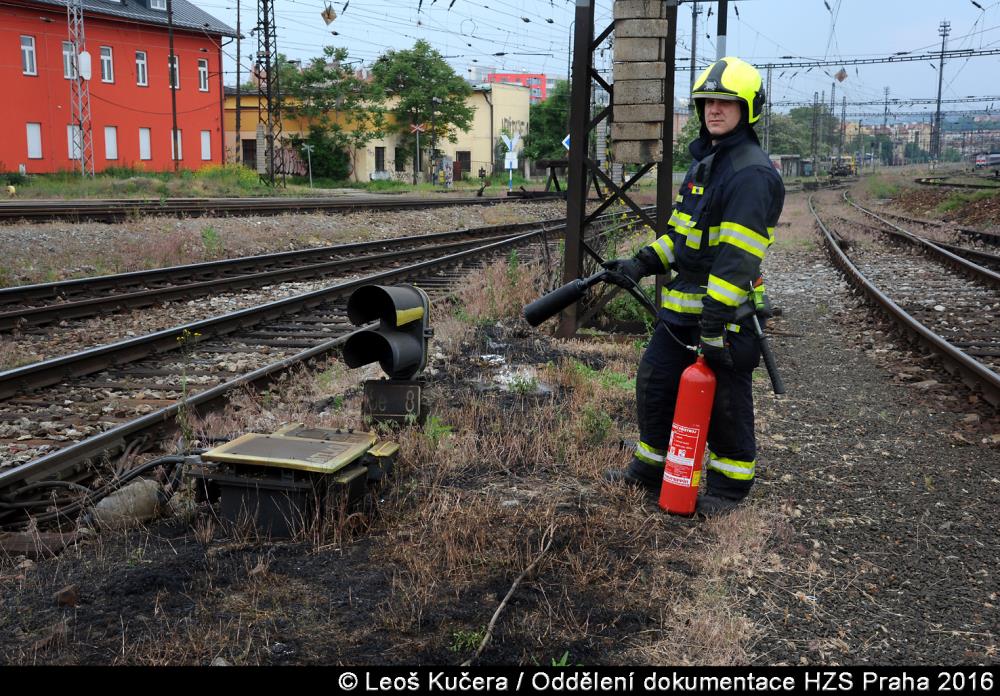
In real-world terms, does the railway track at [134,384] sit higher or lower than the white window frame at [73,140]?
lower

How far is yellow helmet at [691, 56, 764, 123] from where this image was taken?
13.6 feet

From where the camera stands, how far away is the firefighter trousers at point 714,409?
14.4 feet

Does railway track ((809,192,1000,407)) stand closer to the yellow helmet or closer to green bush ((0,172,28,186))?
the yellow helmet

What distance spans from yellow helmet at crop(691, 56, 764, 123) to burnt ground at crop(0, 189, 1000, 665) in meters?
1.97

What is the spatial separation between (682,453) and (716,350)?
1.77 feet

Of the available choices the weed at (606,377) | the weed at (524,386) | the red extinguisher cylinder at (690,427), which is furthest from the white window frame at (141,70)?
the red extinguisher cylinder at (690,427)

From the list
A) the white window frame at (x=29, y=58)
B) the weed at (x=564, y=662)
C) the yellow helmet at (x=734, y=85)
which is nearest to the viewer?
the weed at (x=564, y=662)

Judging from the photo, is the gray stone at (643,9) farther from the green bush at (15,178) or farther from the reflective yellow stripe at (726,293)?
the green bush at (15,178)

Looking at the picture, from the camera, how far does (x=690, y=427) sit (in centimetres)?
438

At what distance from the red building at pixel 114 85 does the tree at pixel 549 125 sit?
27811mm

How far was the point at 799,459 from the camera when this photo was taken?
5645 mm

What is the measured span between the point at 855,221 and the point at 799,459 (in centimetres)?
2474

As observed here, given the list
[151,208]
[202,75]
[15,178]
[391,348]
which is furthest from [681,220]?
[202,75]
